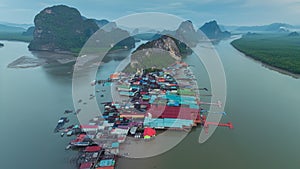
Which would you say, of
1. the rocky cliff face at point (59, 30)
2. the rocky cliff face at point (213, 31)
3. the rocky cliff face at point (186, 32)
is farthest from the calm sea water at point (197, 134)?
the rocky cliff face at point (213, 31)

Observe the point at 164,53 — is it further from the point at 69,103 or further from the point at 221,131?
the point at 221,131

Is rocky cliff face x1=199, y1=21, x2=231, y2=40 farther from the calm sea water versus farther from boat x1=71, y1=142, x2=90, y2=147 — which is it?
boat x1=71, y1=142, x2=90, y2=147

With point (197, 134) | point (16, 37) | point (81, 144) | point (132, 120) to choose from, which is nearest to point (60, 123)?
point (81, 144)

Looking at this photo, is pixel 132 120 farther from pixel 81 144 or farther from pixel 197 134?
pixel 197 134

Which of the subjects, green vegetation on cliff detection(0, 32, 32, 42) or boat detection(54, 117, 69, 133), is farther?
green vegetation on cliff detection(0, 32, 32, 42)

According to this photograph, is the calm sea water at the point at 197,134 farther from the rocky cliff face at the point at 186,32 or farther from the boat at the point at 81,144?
the rocky cliff face at the point at 186,32

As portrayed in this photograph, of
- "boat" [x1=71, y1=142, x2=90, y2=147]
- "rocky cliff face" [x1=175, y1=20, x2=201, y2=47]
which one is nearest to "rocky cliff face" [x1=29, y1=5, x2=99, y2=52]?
"rocky cliff face" [x1=175, y1=20, x2=201, y2=47]
